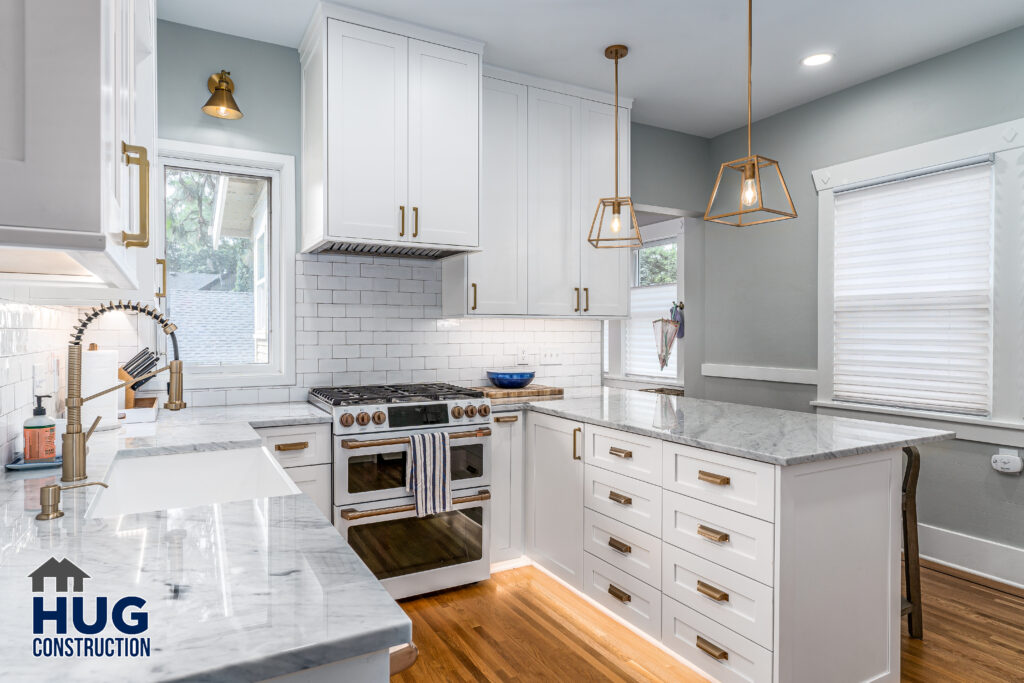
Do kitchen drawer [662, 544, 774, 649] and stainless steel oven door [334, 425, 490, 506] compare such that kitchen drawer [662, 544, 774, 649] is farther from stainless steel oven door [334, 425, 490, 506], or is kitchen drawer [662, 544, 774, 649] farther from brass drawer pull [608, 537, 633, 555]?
stainless steel oven door [334, 425, 490, 506]

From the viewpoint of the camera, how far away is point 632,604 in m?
2.47

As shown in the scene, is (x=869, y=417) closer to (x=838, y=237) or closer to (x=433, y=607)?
(x=838, y=237)

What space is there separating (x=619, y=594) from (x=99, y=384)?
7.14 ft

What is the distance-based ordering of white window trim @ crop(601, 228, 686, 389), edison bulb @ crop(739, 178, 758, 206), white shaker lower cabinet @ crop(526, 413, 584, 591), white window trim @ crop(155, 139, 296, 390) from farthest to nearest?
white window trim @ crop(601, 228, 686, 389) < white window trim @ crop(155, 139, 296, 390) < white shaker lower cabinet @ crop(526, 413, 584, 591) < edison bulb @ crop(739, 178, 758, 206)

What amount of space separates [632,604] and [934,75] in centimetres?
322

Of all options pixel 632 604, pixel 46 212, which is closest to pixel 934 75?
pixel 632 604

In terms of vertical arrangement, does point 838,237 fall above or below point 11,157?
above

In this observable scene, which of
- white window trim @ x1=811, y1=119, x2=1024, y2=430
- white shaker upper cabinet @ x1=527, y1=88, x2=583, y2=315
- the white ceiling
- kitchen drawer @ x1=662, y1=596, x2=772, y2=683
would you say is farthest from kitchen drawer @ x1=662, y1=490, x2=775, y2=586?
the white ceiling

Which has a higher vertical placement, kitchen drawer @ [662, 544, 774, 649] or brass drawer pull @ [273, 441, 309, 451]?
brass drawer pull @ [273, 441, 309, 451]

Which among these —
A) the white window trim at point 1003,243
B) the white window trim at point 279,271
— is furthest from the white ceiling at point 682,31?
the white window trim at point 279,271

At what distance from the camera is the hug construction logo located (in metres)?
0.67

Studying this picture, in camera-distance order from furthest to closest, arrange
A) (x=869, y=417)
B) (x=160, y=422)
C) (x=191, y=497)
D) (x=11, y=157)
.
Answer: (x=869, y=417)
(x=160, y=422)
(x=191, y=497)
(x=11, y=157)

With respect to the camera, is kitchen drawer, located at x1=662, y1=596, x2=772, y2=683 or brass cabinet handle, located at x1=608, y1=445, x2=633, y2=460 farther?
brass cabinet handle, located at x1=608, y1=445, x2=633, y2=460

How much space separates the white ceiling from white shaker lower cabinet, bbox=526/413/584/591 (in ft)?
6.49
